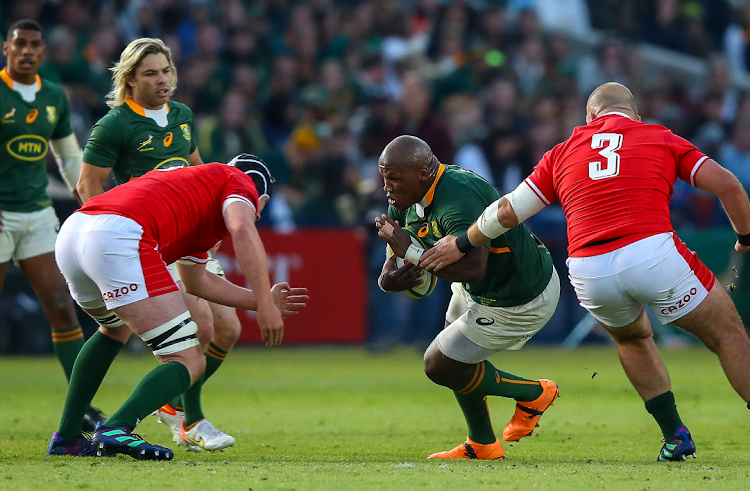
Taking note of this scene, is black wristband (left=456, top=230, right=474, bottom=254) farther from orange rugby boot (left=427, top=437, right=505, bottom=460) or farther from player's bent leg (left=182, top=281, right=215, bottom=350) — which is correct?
player's bent leg (left=182, top=281, right=215, bottom=350)

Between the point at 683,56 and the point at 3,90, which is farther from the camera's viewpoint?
the point at 683,56

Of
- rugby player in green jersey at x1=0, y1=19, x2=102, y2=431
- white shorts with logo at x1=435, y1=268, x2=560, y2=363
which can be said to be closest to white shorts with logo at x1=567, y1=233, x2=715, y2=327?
white shorts with logo at x1=435, y1=268, x2=560, y2=363

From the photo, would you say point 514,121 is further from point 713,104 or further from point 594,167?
point 594,167

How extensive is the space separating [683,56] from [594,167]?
1740 centimetres

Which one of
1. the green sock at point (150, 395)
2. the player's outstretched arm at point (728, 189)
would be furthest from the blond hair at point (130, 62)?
the player's outstretched arm at point (728, 189)

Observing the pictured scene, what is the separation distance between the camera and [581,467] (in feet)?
19.4

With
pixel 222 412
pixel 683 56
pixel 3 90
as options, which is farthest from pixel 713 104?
pixel 3 90

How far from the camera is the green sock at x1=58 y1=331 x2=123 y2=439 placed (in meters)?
6.30

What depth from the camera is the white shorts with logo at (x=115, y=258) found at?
570 centimetres

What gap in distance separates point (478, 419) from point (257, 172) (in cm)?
217

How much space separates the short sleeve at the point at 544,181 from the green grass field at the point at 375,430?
160 cm

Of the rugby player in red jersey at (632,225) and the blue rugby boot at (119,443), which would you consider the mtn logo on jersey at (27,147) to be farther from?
the rugby player in red jersey at (632,225)

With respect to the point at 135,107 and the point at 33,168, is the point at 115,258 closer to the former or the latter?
the point at 135,107

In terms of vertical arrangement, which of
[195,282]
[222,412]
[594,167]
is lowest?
[222,412]
